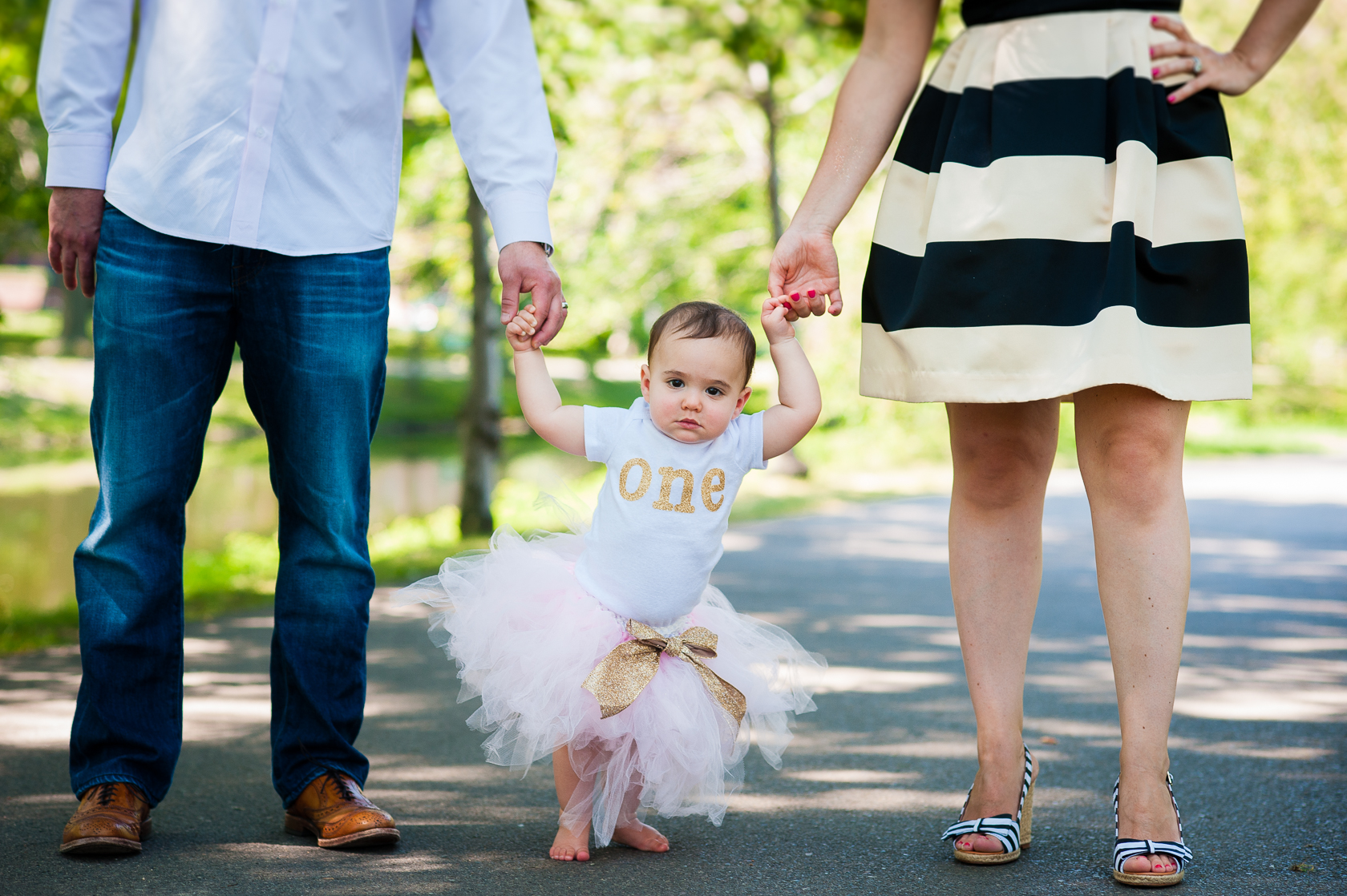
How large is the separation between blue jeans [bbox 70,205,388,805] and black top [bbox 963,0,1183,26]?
128 centimetres

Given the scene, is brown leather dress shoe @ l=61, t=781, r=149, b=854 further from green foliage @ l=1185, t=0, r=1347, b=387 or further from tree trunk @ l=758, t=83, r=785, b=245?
green foliage @ l=1185, t=0, r=1347, b=387

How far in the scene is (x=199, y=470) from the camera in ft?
7.66

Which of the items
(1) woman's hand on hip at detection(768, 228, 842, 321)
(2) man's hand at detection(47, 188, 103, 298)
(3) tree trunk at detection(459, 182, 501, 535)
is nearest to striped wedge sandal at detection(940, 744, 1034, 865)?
(1) woman's hand on hip at detection(768, 228, 842, 321)

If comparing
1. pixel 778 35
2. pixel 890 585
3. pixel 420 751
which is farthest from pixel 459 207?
pixel 420 751

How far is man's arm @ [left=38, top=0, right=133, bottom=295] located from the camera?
231cm

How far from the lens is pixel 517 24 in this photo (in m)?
2.53

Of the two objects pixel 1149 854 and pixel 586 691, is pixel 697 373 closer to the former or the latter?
pixel 586 691

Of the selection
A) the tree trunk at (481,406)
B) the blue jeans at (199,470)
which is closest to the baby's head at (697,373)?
the blue jeans at (199,470)

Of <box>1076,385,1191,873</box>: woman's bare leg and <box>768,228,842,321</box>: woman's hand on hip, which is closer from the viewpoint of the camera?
<box>1076,385,1191,873</box>: woman's bare leg

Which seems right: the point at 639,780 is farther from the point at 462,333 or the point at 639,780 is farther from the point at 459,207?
the point at 462,333

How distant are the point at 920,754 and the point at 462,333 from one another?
57.1ft

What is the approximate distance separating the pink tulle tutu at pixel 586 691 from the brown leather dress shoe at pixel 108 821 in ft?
2.05

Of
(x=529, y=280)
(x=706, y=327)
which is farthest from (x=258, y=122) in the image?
(x=706, y=327)

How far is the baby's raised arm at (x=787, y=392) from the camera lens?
2.30 meters
